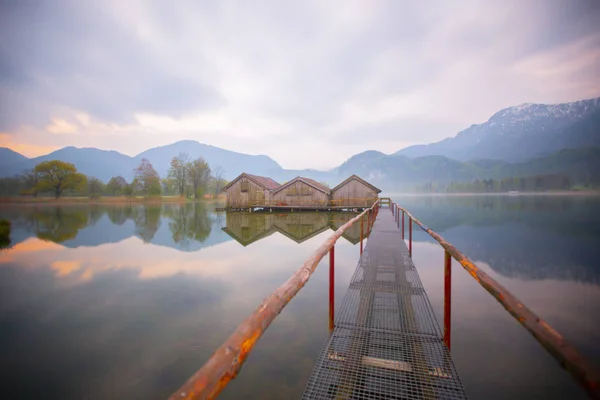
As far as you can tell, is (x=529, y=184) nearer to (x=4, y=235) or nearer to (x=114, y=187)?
(x=114, y=187)

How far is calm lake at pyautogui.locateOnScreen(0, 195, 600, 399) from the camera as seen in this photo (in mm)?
4694

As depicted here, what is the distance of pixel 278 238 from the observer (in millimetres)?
18469

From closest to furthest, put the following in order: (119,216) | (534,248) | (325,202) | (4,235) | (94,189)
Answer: (534,248) < (4,235) < (119,216) < (325,202) < (94,189)

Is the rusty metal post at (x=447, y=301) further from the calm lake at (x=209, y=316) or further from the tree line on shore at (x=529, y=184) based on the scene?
the tree line on shore at (x=529, y=184)

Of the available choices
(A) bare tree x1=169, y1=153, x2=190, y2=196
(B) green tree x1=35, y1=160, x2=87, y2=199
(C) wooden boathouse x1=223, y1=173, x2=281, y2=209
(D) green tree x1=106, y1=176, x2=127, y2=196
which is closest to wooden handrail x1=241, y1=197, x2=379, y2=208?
(C) wooden boathouse x1=223, y1=173, x2=281, y2=209

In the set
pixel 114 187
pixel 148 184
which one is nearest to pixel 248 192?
pixel 148 184

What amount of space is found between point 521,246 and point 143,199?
7382 cm

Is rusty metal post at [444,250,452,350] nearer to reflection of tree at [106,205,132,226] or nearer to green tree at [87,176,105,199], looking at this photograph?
reflection of tree at [106,205,132,226]

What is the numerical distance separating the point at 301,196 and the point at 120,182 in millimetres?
63469

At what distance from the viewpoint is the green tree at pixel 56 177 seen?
5416cm

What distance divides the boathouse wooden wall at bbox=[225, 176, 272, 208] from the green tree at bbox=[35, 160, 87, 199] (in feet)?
132

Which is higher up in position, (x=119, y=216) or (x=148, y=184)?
(x=148, y=184)

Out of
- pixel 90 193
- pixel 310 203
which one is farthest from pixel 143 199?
pixel 310 203

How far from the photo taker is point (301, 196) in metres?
38.6
